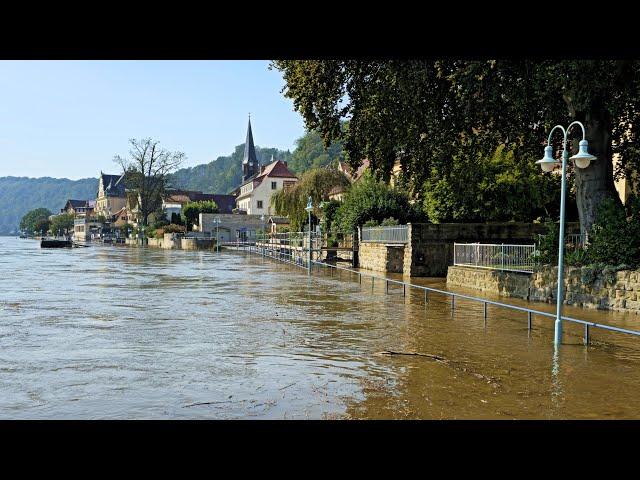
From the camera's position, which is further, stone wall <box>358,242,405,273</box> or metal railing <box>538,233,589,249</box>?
stone wall <box>358,242,405,273</box>

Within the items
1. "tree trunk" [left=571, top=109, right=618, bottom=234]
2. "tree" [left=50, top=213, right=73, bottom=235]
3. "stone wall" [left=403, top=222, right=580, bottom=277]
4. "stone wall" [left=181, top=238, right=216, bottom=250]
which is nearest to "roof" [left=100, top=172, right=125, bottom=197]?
"tree" [left=50, top=213, right=73, bottom=235]

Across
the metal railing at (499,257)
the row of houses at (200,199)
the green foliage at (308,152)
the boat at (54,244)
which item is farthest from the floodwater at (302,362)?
the green foliage at (308,152)

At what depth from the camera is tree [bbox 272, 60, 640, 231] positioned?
59.3ft

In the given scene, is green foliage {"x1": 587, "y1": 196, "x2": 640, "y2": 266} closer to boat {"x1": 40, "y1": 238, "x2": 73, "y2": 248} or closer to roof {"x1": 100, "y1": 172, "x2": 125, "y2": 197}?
boat {"x1": 40, "y1": 238, "x2": 73, "y2": 248}

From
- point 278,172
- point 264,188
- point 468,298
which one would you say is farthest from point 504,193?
point 278,172

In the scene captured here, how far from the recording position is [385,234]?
34656 millimetres

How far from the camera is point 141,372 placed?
383 inches

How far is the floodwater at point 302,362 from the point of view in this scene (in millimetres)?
7781

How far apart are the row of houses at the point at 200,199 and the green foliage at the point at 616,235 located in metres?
40.8

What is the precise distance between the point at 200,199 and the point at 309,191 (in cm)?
8643

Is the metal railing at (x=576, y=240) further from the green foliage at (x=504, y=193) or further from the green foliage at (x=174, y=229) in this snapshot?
the green foliage at (x=174, y=229)

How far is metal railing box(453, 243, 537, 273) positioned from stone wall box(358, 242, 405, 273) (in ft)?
23.1
